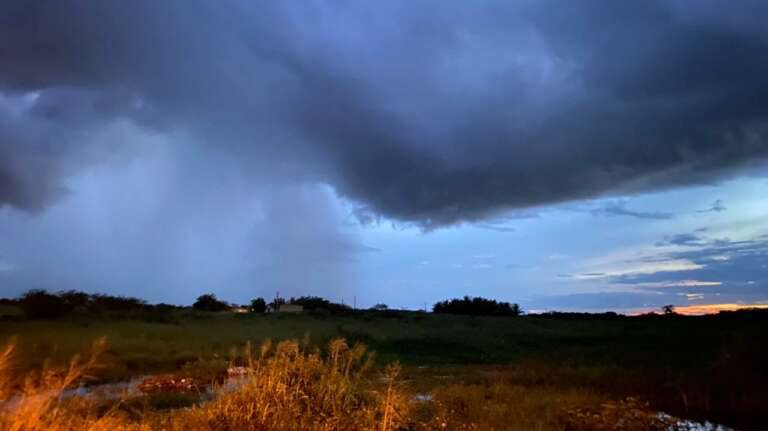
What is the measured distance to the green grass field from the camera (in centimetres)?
1701

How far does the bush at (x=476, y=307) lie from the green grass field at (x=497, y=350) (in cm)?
2027

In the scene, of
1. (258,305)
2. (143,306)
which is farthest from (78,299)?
(258,305)

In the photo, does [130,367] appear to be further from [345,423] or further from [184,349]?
[345,423]

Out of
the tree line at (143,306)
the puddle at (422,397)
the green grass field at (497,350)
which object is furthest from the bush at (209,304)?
the puddle at (422,397)

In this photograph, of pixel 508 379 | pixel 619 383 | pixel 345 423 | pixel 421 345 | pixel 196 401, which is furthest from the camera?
pixel 421 345

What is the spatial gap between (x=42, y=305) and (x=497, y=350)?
28447 mm

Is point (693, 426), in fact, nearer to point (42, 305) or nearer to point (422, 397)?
point (422, 397)

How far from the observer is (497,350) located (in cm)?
3675

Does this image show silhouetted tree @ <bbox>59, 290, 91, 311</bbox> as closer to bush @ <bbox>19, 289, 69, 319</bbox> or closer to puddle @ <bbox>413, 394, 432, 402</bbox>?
bush @ <bbox>19, 289, 69, 319</bbox>

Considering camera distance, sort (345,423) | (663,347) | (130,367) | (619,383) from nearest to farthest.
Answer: (345,423) < (619,383) < (130,367) < (663,347)

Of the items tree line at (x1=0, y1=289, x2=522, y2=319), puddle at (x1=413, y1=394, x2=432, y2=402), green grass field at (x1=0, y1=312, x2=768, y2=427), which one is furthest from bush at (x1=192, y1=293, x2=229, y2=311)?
puddle at (x1=413, y1=394, x2=432, y2=402)

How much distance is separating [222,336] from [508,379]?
19.7 m

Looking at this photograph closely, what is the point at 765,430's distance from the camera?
12883mm

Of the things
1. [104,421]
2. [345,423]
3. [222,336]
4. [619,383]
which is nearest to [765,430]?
[619,383]
